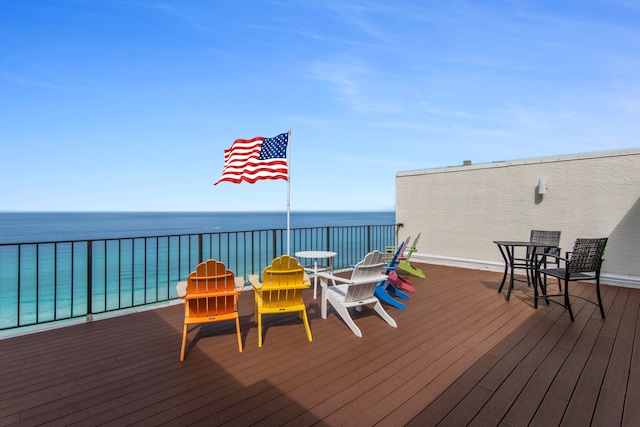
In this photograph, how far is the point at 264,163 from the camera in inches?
205

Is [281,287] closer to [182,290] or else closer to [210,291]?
[210,291]

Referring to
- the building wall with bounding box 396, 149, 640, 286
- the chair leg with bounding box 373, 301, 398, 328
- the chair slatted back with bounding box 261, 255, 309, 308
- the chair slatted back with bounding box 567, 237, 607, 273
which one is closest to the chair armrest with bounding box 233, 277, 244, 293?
→ the chair slatted back with bounding box 261, 255, 309, 308

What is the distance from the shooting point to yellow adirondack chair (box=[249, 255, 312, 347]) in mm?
3045

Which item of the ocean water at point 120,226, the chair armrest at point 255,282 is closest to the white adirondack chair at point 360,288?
the chair armrest at point 255,282

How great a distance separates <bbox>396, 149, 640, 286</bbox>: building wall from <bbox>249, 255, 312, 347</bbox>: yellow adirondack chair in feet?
17.8

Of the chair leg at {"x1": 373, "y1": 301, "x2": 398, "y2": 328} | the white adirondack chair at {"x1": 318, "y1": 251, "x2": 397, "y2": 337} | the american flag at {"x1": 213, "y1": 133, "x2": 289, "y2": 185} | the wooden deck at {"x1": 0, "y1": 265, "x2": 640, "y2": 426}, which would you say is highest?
the american flag at {"x1": 213, "y1": 133, "x2": 289, "y2": 185}

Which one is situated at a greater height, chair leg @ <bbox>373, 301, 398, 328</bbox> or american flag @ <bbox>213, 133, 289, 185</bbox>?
american flag @ <bbox>213, 133, 289, 185</bbox>

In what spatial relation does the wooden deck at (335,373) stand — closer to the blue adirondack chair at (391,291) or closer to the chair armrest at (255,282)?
the blue adirondack chair at (391,291)

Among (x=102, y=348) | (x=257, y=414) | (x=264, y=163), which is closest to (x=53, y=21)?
(x=264, y=163)

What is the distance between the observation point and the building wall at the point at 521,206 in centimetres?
540

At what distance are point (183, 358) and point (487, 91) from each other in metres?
8.87

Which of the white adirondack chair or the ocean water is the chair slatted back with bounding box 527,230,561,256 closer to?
the white adirondack chair

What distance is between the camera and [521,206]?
21.4ft

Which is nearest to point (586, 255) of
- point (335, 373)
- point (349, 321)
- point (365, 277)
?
point (365, 277)
